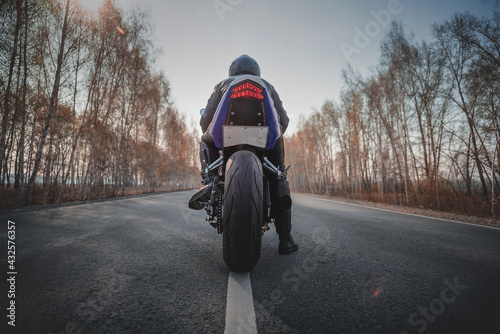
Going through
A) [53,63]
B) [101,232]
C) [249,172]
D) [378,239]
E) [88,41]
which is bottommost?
[378,239]

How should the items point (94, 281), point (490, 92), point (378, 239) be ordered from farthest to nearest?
point (490, 92), point (378, 239), point (94, 281)

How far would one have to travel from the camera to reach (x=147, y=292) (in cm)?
118

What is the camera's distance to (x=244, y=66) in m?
2.55

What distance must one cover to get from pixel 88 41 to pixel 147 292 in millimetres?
15119

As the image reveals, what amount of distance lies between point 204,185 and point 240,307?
1.40m

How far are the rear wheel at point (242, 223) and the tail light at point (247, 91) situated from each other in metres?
0.79

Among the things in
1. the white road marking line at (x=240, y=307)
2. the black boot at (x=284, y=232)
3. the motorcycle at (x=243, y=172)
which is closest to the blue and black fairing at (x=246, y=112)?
the motorcycle at (x=243, y=172)

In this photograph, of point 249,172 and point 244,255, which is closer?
point 244,255

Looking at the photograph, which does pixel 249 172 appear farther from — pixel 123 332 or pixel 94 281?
pixel 94 281

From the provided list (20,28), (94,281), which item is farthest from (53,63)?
(94,281)

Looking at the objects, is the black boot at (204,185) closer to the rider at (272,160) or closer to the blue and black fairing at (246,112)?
the rider at (272,160)

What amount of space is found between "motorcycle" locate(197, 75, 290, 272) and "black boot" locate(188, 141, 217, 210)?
0.32ft

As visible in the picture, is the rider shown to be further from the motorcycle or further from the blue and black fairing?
the blue and black fairing

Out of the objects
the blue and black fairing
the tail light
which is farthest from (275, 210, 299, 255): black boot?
the tail light
